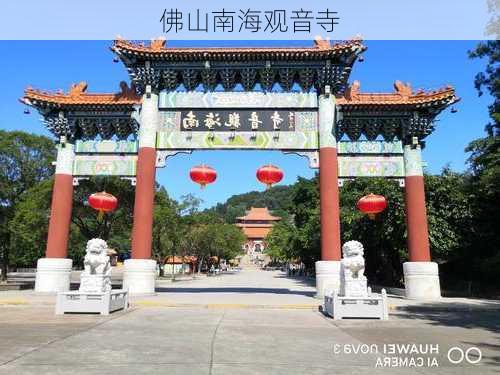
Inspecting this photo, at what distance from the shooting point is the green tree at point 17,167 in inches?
976

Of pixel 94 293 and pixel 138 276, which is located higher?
pixel 138 276

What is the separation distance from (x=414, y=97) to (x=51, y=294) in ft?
48.9

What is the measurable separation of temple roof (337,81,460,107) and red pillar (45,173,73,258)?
10700 mm

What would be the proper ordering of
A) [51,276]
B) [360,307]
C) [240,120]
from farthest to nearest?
[240,120]
[51,276]
[360,307]

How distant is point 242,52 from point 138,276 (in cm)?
891

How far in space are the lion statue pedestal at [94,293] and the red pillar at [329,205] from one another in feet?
23.4

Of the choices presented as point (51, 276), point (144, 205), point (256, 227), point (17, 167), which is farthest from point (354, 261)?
point (256, 227)

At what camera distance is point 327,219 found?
591 inches

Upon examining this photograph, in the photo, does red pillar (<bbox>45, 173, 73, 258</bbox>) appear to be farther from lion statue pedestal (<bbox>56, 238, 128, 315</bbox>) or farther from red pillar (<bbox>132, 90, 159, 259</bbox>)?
lion statue pedestal (<bbox>56, 238, 128, 315</bbox>)

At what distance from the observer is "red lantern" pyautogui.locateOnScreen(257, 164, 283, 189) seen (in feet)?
44.7

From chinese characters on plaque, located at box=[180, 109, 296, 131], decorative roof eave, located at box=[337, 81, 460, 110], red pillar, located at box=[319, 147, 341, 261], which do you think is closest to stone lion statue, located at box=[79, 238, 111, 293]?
chinese characters on plaque, located at box=[180, 109, 296, 131]

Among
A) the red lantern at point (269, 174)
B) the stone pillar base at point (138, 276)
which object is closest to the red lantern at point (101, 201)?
the stone pillar base at point (138, 276)

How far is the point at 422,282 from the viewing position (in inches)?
578

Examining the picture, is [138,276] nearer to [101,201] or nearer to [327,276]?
[101,201]
